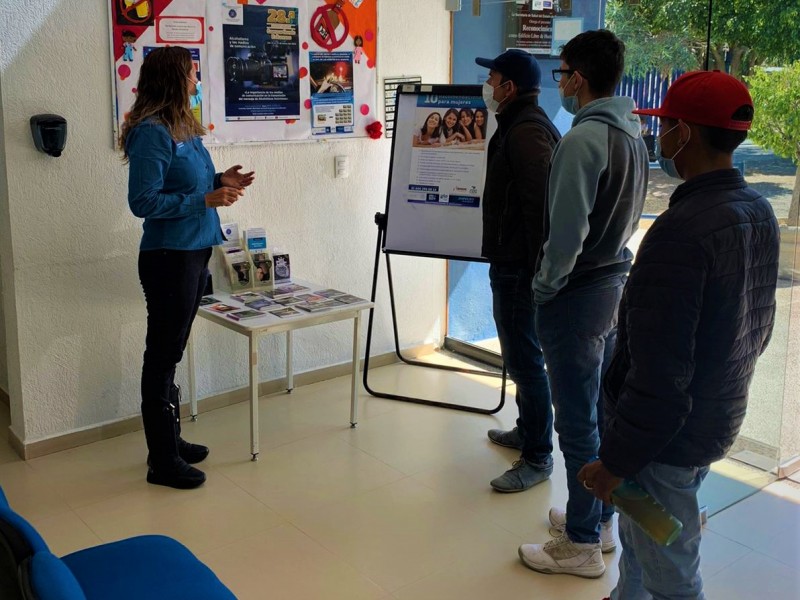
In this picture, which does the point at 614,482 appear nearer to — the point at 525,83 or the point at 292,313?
the point at 525,83

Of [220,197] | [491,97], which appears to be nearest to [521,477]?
[491,97]

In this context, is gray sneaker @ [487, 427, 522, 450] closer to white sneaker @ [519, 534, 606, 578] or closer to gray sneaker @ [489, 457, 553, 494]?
gray sneaker @ [489, 457, 553, 494]

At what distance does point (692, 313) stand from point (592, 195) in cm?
89

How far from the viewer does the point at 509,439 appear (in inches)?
148

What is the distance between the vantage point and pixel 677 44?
3.15 meters

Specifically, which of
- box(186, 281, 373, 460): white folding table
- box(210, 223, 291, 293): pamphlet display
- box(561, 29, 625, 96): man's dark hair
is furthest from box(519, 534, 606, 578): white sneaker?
box(210, 223, 291, 293): pamphlet display

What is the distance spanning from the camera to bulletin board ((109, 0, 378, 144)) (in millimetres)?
3617

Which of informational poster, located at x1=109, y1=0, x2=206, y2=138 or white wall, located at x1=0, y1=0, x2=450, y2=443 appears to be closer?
white wall, located at x1=0, y1=0, x2=450, y2=443

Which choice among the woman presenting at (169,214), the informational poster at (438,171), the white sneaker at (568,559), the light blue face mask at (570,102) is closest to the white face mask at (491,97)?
the light blue face mask at (570,102)

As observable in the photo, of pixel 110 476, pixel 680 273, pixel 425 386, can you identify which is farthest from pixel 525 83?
pixel 110 476

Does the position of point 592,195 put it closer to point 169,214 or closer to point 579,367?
point 579,367

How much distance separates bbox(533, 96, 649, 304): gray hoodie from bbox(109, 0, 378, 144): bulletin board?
75.8 inches

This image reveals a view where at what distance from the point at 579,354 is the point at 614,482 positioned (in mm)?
900

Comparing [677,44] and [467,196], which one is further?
[467,196]
